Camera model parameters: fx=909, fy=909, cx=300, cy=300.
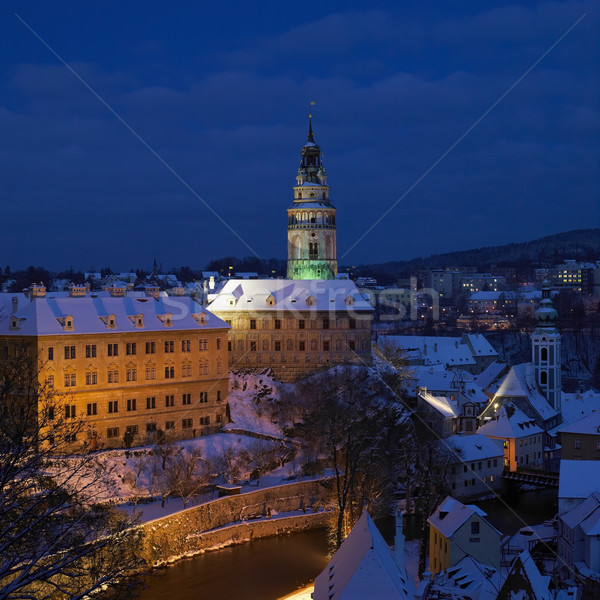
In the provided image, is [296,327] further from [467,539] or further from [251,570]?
[467,539]

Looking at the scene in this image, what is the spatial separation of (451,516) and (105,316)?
75.2 feet

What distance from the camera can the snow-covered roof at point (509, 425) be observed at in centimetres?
6494

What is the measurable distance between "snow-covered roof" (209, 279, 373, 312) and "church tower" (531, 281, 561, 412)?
737 inches

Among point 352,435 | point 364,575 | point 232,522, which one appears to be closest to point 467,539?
point 364,575

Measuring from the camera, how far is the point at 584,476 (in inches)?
1721

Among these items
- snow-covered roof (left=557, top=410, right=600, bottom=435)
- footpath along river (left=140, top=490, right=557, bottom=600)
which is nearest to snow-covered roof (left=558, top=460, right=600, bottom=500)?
footpath along river (left=140, top=490, right=557, bottom=600)

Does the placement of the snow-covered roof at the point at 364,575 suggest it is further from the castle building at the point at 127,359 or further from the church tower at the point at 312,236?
the church tower at the point at 312,236

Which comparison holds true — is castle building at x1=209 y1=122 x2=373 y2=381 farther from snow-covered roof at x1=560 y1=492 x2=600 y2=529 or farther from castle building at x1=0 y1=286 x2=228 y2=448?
snow-covered roof at x1=560 y1=492 x2=600 y2=529

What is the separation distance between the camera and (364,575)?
27328mm

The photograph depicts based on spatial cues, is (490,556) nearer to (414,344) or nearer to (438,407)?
(438,407)

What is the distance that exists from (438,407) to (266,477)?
16.7 meters

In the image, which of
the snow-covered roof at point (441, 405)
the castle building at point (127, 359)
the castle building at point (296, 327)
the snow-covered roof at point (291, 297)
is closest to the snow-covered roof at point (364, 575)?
the castle building at point (127, 359)

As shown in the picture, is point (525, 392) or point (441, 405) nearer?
point (441, 405)

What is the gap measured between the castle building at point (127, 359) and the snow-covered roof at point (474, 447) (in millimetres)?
15124
